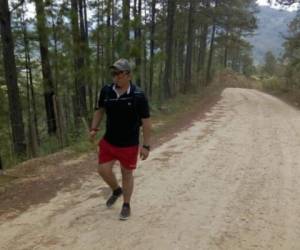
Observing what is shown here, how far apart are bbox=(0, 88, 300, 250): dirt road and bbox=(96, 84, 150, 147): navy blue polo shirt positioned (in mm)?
1020

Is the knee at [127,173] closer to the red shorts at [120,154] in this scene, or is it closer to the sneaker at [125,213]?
the red shorts at [120,154]

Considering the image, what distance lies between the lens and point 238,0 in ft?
103

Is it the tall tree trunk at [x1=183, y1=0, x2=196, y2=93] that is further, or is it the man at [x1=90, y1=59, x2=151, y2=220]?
the tall tree trunk at [x1=183, y1=0, x2=196, y2=93]

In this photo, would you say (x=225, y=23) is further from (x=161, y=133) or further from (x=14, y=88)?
(x=14, y=88)

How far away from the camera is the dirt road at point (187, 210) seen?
437 cm

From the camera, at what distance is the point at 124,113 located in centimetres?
466

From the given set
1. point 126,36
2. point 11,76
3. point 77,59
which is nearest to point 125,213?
point 11,76

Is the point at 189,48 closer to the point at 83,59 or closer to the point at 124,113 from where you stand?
the point at 83,59

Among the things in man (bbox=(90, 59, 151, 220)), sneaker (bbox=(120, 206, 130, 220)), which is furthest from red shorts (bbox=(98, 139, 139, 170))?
sneaker (bbox=(120, 206, 130, 220))

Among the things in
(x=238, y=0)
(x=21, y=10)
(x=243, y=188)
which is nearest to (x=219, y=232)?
(x=243, y=188)

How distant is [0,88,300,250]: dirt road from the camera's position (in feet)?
14.3

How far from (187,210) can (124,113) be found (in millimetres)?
1601

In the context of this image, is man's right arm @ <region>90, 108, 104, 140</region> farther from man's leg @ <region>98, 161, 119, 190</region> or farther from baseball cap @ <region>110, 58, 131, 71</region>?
baseball cap @ <region>110, 58, 131, 71</region>

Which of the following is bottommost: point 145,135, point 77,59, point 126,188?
point 126,188
